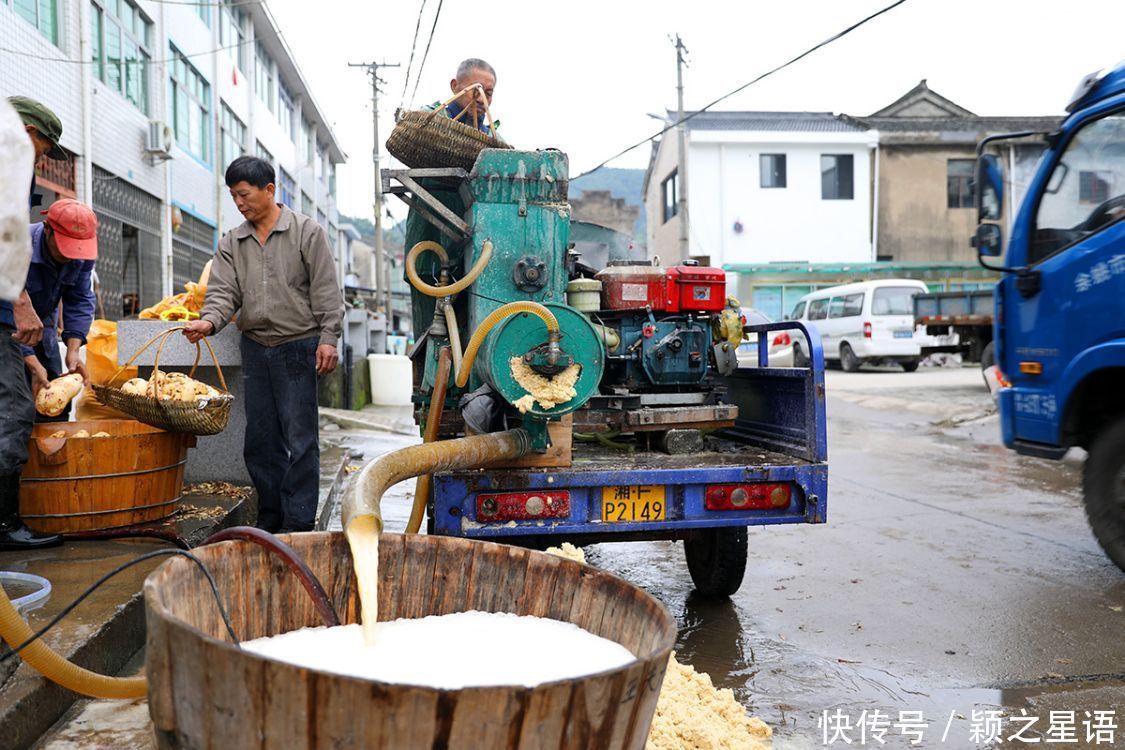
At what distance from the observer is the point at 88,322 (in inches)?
181

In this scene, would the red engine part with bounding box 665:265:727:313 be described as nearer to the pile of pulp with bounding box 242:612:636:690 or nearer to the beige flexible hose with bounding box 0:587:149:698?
the pile of pulp with bounding box 242:612:636:690

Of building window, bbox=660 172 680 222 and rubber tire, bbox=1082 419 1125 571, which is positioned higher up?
building window, bbox=660 172 680 222

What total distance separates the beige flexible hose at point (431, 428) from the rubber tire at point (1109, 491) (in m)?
3.67

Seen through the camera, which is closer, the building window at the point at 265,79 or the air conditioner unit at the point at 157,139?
the air conditioner unit at the point at 157,139

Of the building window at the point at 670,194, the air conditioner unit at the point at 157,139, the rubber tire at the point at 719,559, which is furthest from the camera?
the building window at the point at 670,194

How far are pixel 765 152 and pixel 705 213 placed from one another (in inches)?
108

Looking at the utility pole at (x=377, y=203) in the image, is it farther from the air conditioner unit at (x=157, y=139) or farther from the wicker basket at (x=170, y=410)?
the wicker basket at (x=170, y=410)

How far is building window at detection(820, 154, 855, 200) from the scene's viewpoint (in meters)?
28.1

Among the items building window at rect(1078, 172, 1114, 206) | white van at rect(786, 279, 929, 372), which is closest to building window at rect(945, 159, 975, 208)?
white van at rect(786, 279, 929, 372)

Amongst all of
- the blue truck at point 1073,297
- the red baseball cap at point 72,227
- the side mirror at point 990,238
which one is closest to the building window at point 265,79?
the red baseball cap at point 72,227

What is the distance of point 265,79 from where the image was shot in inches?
986

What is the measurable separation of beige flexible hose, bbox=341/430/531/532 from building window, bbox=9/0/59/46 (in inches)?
348

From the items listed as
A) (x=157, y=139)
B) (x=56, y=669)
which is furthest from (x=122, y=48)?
(x=56, y=669)

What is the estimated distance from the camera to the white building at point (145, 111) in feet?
34.0
